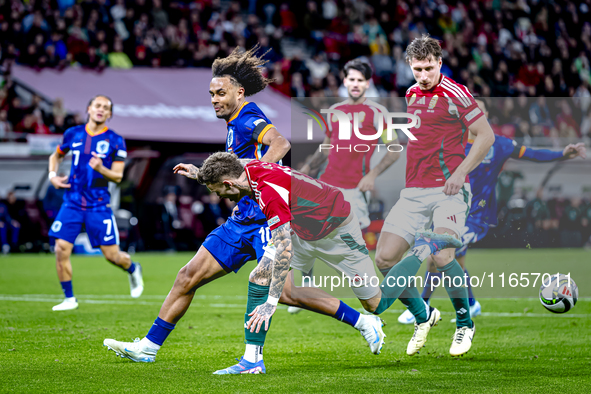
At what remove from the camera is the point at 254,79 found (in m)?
5.69

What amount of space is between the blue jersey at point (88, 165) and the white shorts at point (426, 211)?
12.7ft

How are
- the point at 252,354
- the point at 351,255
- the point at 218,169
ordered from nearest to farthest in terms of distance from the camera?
the point at 218,169
the point at 252,354
the point at 351,255

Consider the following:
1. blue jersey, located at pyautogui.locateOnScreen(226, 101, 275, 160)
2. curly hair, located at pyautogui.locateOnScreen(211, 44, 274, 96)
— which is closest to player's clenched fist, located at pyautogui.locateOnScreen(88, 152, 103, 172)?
curly hair, located at pyautogui.locateOnScreen(211, 44, 274, 96)

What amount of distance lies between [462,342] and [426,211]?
3.51ft

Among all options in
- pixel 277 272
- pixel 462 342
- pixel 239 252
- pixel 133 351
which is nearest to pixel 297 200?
pixel 239 252

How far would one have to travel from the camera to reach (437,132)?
19.9ft

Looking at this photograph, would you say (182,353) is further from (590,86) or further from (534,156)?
Result: (590,86)

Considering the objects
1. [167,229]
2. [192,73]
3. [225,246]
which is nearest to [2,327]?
[225,246]

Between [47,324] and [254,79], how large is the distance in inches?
135

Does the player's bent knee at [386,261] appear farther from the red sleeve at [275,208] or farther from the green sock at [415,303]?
the red sleeve at [275,208]

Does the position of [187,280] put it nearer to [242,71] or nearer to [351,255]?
[351,255]

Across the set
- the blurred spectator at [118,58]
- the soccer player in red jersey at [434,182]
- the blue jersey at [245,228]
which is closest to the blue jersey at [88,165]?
the blue jersey at [245,228]

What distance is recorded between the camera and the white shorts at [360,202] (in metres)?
7.71
